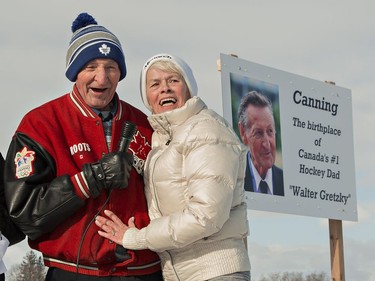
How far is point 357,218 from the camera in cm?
866

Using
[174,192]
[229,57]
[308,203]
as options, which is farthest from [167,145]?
[308,203]

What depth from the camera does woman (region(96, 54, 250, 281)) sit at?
3.68 meters

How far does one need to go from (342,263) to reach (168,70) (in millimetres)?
4994

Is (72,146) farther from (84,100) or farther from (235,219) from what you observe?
(235,219)

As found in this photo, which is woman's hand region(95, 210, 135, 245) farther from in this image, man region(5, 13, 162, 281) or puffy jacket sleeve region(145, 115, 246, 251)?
puffy jacket sleeve region(145, 115, 246, 251)

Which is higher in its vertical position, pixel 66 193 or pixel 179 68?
pixel 179 68

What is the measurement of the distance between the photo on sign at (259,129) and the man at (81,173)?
2958 millimetres

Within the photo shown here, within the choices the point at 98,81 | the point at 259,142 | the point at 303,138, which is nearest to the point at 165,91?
the point at 98,81

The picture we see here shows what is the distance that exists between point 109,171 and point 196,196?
36 centimetres

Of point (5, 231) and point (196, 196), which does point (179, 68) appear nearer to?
point (196, 196)

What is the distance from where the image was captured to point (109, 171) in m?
3.77

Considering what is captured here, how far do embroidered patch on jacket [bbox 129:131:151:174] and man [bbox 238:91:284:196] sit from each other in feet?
9.77

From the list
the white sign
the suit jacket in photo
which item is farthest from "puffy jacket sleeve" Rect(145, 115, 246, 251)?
the suit jacket in photo

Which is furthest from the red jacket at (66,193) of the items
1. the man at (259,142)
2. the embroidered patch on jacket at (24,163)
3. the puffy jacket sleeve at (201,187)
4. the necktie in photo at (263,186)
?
the necktie in photo at (263,186)
